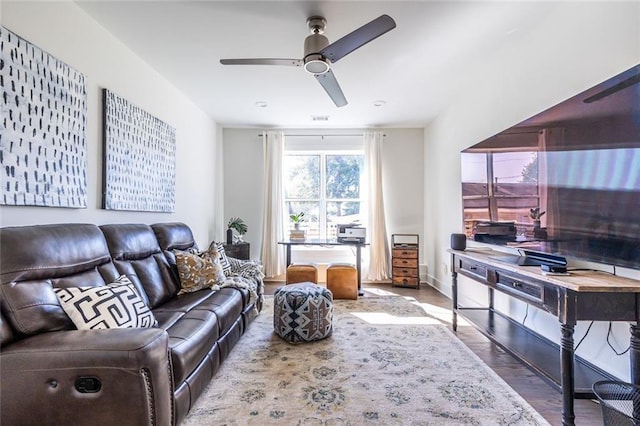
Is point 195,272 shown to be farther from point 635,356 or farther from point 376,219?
point 376,219

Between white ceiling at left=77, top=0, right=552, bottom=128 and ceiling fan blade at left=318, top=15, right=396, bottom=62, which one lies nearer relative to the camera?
ceiling fan blade at left=318, top=15, right=396, bottom=62

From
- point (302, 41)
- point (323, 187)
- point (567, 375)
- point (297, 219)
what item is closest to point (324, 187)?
point (323, 187)

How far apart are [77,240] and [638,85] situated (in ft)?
9.96

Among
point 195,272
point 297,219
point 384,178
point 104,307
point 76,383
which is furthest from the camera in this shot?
point 384,178

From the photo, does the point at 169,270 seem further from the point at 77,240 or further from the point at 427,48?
the point at 427,48

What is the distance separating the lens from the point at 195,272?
2.69 m

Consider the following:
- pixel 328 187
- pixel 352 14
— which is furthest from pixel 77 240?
pixel 328 187

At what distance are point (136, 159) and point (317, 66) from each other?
1848mm

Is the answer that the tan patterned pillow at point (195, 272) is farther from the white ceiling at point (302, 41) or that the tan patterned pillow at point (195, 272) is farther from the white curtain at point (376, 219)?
the white curtain at point (376, 219)

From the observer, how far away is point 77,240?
1.80m

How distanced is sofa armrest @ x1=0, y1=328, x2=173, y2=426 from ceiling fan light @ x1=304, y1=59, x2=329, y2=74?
6.51 ft

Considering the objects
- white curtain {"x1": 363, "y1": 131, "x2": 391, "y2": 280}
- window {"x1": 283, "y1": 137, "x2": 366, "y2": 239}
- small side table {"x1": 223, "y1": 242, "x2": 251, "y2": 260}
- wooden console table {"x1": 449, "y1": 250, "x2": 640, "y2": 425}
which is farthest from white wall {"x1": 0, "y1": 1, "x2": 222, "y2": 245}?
wooden console table {"x1": 449, "y1": 250, "x2": 640, "y2": 425}

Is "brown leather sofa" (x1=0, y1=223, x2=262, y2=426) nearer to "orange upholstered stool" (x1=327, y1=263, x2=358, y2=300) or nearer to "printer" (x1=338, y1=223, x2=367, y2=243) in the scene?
"orange upholstered stool" (x1=327, y1=263, x2=358, y2=300)

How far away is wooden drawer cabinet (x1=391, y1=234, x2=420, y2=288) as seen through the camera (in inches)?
182
